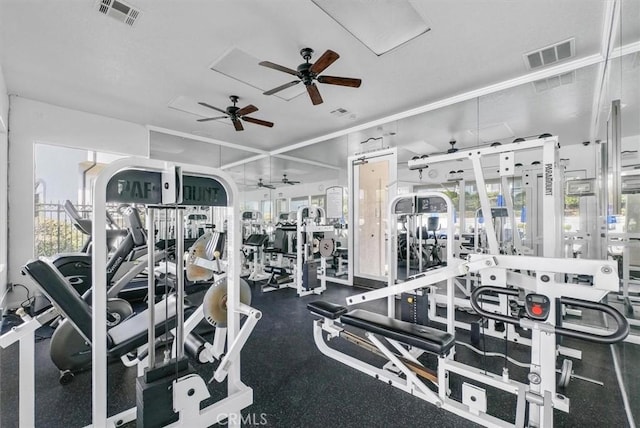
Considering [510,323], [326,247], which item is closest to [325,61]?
[510,323]

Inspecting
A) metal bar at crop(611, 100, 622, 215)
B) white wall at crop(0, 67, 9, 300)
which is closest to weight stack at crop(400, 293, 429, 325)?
metal bar at crop(611, 100, 622, 215)

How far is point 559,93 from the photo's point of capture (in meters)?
3.76

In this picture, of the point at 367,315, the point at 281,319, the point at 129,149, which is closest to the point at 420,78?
the point at 367,315

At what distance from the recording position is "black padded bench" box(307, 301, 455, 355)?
5.50ft

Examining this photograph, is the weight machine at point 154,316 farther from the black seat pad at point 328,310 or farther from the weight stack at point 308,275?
the weight stack at point 308,275

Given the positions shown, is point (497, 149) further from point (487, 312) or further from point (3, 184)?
point (3, 184)

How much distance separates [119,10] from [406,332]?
11.4ft

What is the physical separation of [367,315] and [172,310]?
4.71 ft

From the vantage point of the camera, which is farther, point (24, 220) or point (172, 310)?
point (24, 220)

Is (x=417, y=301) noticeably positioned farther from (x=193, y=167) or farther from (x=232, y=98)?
(x=232, y=98)

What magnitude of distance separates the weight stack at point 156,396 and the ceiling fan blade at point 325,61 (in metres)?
2.57

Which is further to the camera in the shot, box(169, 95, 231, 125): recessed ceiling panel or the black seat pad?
box(169, 95, 231, 125): recessed ceiling panel

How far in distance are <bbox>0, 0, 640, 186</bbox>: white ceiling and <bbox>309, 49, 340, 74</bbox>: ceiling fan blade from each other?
0.28 m

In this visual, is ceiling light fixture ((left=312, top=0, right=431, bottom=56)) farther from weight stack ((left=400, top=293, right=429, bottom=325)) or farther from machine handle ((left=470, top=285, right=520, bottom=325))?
weight stack ((left=400, top=293, right=429, bottom=325))
